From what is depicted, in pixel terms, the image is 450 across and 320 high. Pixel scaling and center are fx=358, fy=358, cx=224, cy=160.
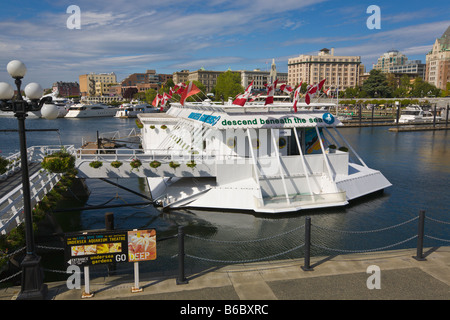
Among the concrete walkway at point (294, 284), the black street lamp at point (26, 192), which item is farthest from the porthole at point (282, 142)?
the black street lamp at point (26, 192)

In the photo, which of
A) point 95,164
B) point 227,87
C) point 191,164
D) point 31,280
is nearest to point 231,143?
point 191,164

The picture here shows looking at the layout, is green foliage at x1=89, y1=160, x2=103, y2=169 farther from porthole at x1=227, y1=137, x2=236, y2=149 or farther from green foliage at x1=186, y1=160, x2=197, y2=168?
porthole at x1=227, y1=137, x2=236, y2=149

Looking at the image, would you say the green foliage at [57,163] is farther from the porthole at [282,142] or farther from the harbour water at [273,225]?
the porthole at [282,142]

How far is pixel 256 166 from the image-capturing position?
Answer: 21.0 m

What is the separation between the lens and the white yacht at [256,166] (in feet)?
69.3

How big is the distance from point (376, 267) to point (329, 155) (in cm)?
1330

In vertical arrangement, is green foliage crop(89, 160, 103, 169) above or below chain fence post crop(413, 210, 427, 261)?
above

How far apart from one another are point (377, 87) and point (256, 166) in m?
157

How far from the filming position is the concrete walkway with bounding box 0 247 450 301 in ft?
30.8

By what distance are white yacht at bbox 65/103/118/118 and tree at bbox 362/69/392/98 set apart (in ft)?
380

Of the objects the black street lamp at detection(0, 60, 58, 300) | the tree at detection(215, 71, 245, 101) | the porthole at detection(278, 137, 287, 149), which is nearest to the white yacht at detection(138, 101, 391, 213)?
the porthole at detection(278, 137, 287, 149)

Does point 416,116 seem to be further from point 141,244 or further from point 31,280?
point 31,280

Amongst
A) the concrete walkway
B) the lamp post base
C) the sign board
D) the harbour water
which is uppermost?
the sign board
